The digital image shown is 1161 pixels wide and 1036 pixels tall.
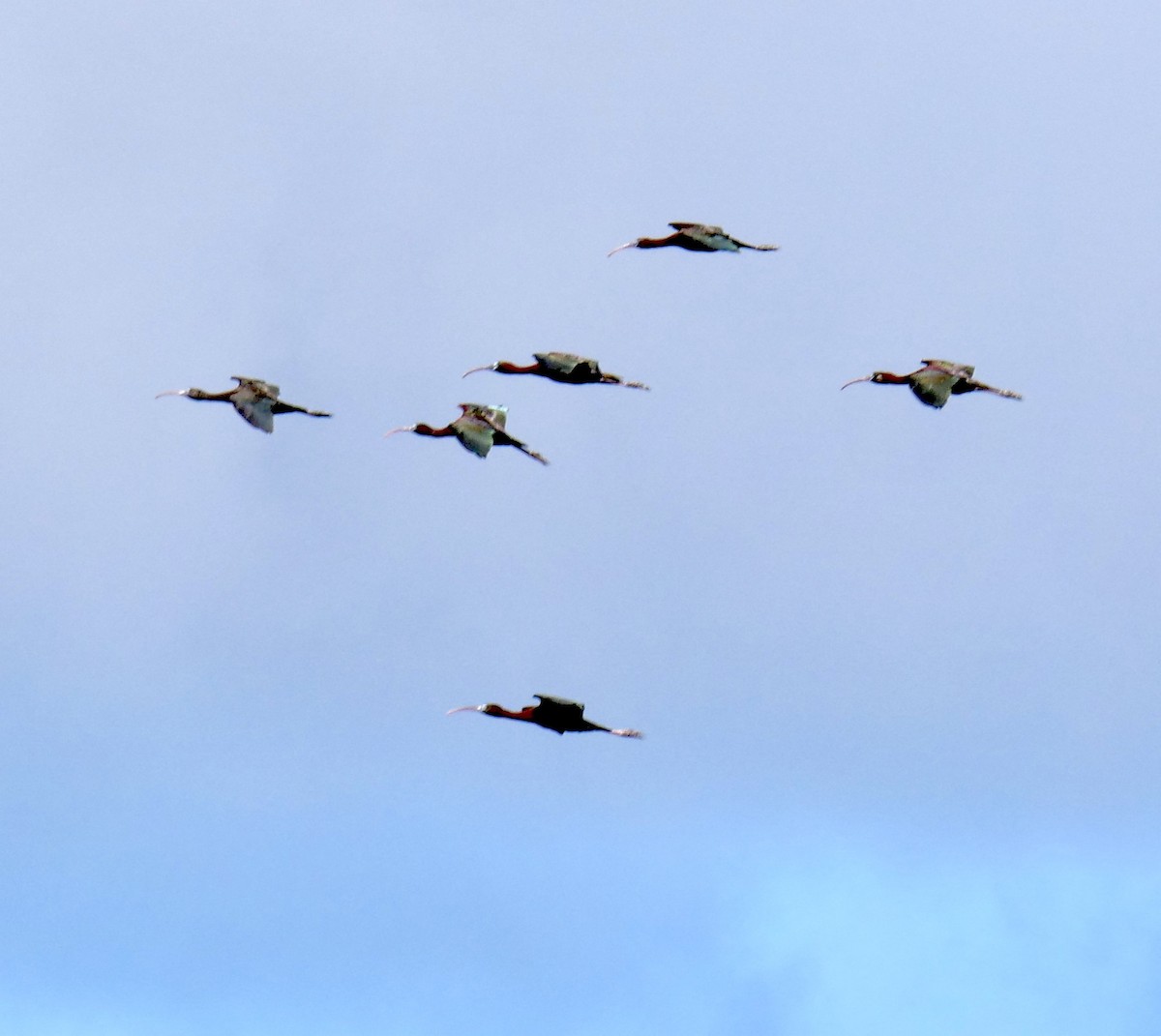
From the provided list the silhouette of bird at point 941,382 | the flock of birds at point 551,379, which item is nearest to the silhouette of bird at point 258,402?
the flock of birds at point 551,379

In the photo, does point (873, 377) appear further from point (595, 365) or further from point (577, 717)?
point (577, 717)

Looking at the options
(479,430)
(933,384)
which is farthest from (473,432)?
(933,384)

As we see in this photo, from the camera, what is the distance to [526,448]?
4279 inches

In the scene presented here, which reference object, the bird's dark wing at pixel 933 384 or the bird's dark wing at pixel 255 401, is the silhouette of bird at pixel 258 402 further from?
the bird's dark wing at pixel 933 384

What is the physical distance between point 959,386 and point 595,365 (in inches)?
520

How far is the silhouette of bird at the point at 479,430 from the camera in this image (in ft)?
352

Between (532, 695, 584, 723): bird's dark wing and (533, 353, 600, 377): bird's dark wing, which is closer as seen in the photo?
(532, 695, 584, 723): bird's dark wing

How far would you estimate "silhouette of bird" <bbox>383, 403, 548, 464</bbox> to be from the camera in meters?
107

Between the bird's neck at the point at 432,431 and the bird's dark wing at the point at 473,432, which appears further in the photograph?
the bird's neck at the point at 432,431

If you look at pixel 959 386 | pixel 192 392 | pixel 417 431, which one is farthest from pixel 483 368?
pixel 959 386

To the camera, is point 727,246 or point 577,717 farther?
point 727,246

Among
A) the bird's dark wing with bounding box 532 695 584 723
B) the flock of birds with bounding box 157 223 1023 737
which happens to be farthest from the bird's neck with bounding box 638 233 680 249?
the bird's dark wing with bounding box 532 695 584 723

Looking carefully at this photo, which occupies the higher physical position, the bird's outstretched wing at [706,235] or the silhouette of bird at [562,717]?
the bird's outstretched wing at [706,235]

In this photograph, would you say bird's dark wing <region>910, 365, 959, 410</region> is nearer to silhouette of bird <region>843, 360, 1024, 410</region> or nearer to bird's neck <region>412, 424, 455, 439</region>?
silhouette of bird <region>843, 360, 1024, 410</region>
